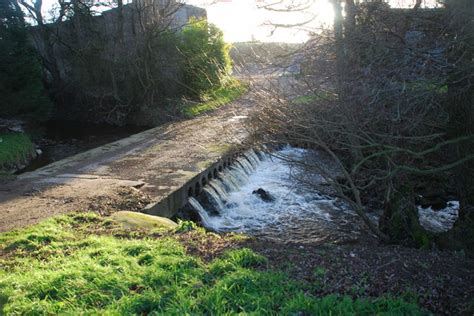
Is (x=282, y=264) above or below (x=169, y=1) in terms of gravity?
below

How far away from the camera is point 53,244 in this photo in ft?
18.4

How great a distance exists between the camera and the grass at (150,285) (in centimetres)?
373

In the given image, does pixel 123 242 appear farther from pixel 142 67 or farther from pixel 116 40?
pixel 116 40

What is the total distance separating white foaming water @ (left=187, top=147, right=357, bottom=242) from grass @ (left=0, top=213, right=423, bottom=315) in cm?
308

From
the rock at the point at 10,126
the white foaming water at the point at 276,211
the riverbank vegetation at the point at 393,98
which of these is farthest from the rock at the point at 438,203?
the rock at the point at 10,126

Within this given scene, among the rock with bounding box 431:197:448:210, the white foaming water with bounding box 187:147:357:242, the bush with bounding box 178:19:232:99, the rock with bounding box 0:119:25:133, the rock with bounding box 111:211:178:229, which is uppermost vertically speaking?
the bush with bounding box 178:19:232:99

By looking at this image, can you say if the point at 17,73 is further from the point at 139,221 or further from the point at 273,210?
the point at 139,221

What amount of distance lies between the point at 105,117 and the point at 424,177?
57.0 feet

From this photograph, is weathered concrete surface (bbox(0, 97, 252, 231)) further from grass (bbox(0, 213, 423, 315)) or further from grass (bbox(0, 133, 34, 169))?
grass (bbox(0, 133, 34, 169))

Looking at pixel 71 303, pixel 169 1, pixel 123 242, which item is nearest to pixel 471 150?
pixel 123 242

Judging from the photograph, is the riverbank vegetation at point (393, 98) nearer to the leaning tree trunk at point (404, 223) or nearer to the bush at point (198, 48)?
the leaning tree trunk at point (404, 223)

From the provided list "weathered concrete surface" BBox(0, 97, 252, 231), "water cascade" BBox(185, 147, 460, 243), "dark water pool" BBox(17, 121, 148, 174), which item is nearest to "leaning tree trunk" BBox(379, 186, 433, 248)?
"water cascade" BBox(185, 147, 460, 243)

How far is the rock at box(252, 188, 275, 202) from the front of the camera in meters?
10.7

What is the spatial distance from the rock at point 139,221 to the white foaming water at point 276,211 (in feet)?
6.65
